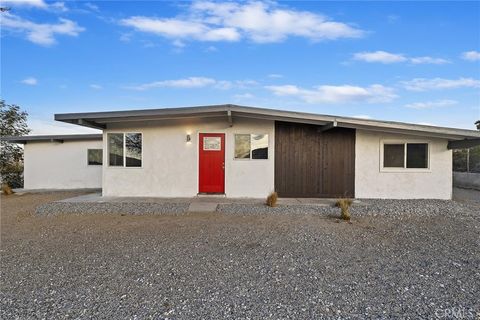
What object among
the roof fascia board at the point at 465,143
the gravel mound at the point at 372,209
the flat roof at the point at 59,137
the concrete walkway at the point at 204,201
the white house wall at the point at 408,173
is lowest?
the gravel mound at the point at 372,209

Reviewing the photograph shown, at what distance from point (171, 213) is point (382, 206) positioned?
18.9 ft

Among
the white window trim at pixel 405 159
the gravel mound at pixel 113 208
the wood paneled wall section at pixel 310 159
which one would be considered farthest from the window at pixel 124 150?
the white window trim at pixel 405 159

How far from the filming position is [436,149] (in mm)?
9414

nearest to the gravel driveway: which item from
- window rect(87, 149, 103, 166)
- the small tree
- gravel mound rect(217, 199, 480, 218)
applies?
gravel mound rect(217, 199, 480, 218)

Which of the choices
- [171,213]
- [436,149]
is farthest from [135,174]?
[436,149]

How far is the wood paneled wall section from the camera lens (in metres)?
9.45

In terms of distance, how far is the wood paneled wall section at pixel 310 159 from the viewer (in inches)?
372

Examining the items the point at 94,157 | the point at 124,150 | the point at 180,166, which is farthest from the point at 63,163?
the point at 180,166

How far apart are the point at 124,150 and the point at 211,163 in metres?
2.96

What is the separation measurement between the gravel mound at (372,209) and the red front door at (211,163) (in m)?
1.65

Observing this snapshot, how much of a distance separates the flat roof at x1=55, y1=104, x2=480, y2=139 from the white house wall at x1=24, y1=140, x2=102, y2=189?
5.59 metres

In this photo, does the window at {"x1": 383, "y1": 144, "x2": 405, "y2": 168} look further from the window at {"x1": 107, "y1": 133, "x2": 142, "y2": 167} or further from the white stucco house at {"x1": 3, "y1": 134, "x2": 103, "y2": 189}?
the white stucco house at {"x1": 3, "y1": 134, "x2": 103, "y2": 189}

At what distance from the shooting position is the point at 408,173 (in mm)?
9445

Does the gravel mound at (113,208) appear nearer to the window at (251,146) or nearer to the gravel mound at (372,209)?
the gravel mound at (372,209)
